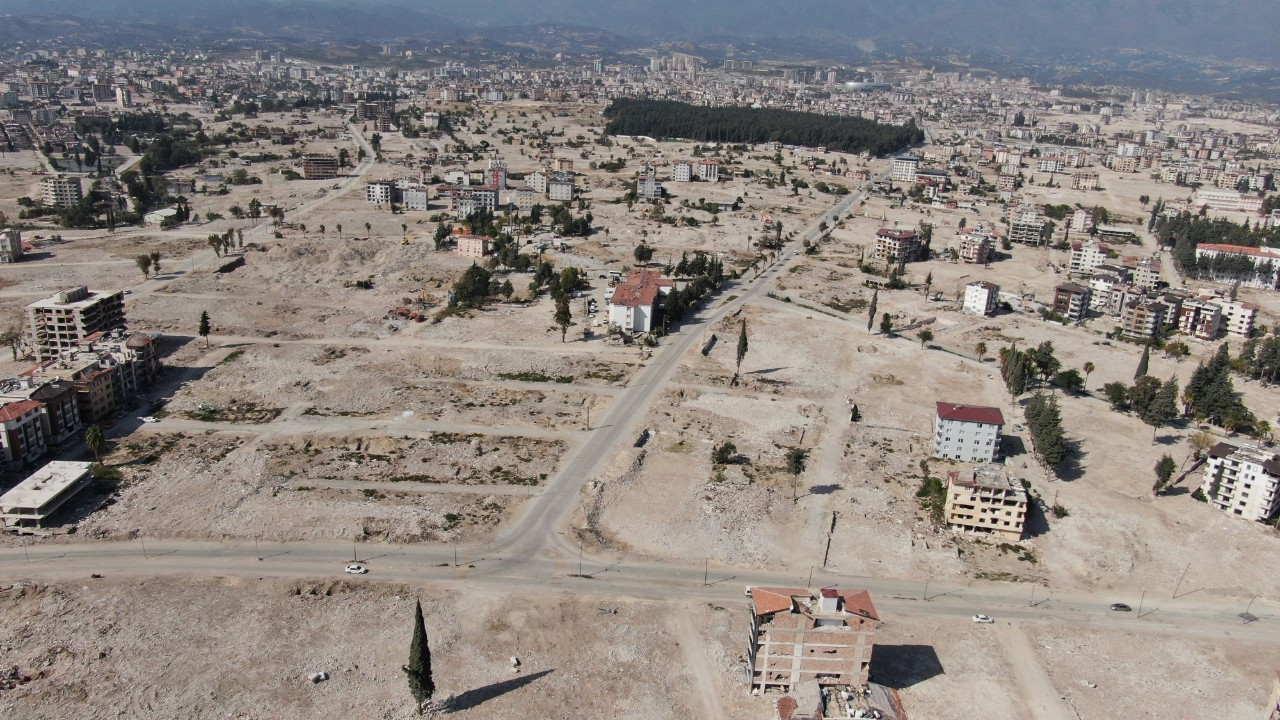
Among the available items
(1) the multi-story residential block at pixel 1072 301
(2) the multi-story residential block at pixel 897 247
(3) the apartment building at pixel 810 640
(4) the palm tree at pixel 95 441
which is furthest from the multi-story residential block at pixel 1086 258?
(4) the palm tree at pixel 95 441

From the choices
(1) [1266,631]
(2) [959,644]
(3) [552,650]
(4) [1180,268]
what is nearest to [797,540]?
(2) [959,644]

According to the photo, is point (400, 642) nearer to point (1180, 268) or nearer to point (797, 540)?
point (797, 540)

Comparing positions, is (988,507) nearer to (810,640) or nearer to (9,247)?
(810,640)

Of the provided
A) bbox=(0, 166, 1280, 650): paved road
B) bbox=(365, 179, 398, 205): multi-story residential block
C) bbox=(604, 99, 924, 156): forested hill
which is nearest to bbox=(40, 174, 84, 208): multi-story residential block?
bbox=(365, 179, 398, 205): multi-story residential block

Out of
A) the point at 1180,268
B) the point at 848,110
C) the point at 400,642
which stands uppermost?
the point at 848,110

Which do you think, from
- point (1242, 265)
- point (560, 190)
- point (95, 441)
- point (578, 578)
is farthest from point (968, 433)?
point (560, 190)
